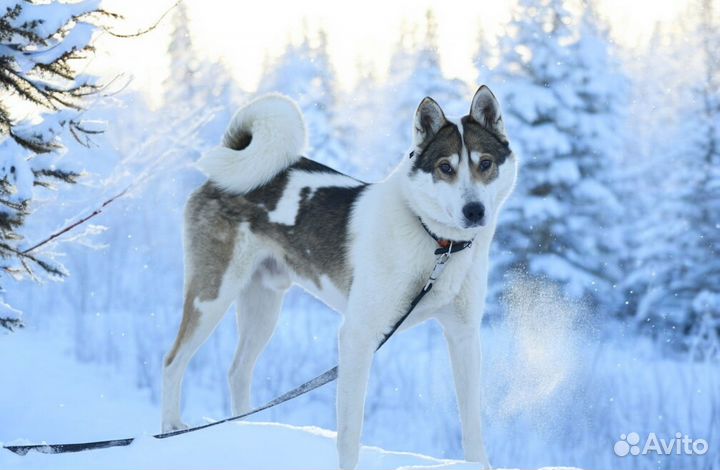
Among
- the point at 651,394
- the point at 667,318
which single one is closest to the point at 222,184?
the point at 651,394

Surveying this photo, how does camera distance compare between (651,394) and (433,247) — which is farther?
(651,394)

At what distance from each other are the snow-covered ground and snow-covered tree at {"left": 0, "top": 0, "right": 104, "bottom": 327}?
1.56 meters

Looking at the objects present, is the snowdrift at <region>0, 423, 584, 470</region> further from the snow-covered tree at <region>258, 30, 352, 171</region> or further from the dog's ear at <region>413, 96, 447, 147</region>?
the snow-covered tree at <region>258, 30, 352, 171</region>

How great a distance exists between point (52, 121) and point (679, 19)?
71.7 ft

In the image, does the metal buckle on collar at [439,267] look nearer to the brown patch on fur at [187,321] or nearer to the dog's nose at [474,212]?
the dog's nose at [474,212]

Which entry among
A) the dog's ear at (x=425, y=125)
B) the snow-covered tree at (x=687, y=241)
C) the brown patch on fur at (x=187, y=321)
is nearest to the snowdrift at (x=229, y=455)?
the brown patch on fur at (x=187, y=321)

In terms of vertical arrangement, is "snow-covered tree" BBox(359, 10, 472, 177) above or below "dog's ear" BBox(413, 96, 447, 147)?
above

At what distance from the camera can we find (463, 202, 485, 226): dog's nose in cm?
393

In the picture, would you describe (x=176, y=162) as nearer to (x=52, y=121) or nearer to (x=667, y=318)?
(x=667, y=318)

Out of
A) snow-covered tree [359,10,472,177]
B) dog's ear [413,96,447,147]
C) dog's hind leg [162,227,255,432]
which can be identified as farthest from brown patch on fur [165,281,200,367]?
snow-covered tree [359,10,472,177]

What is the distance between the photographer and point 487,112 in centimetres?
437

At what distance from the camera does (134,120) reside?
30578 mm

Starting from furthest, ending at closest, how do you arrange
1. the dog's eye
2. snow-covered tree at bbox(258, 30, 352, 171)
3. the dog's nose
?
snow-covered tree at bbox(258, 30, 352, 171) < the dog's eye < the dog's nose

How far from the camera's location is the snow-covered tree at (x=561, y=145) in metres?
14.9
